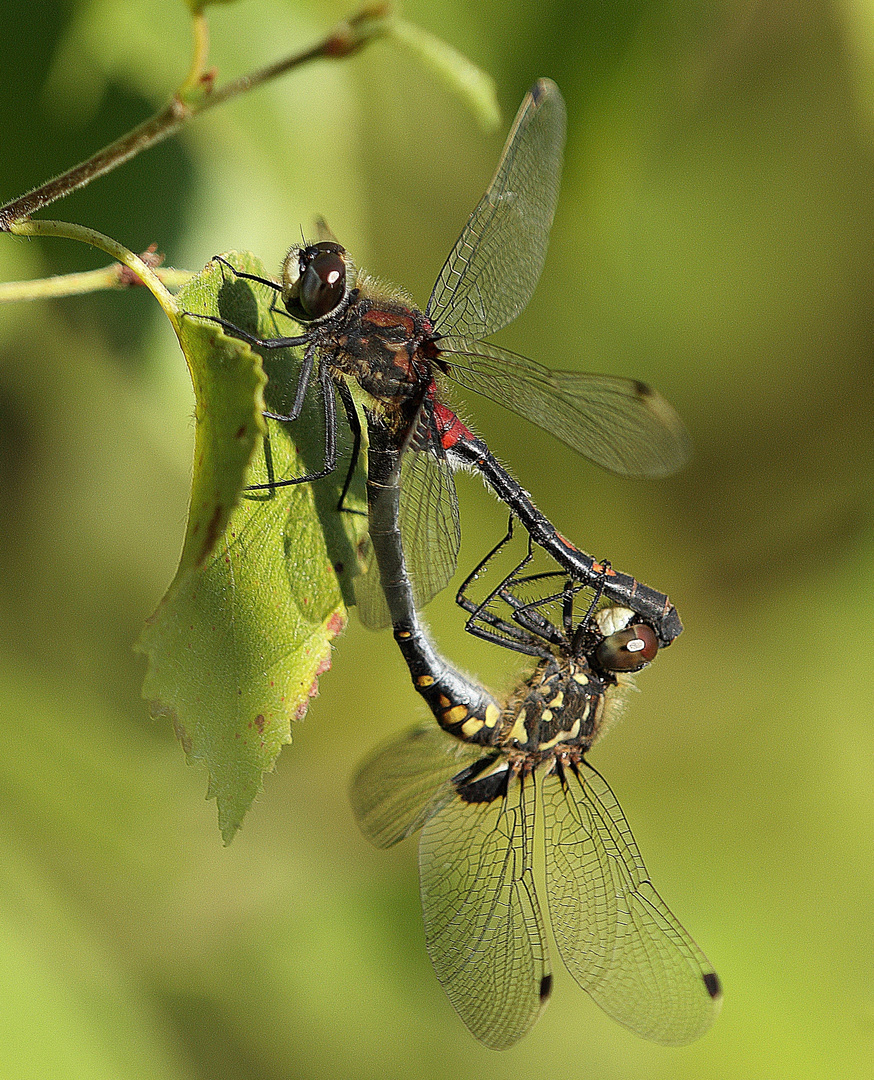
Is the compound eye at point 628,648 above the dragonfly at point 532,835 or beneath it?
above

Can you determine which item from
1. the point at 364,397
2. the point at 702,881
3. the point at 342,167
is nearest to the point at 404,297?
the point at 364,397

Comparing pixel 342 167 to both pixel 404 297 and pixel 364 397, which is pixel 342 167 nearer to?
pixel 404 297

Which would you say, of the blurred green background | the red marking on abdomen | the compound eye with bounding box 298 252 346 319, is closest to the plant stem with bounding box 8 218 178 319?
the compound eye with bounding box 298 252 346 319

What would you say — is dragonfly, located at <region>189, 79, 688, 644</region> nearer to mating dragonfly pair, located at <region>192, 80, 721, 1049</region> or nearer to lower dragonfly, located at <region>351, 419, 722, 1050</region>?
mating dragonfly pair, located at <region>192, 80, 721, 1049</region>

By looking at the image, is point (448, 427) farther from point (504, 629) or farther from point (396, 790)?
point (396, 790)

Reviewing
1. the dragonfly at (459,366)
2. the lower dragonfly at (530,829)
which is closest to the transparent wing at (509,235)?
the dragonfly at (459,366)

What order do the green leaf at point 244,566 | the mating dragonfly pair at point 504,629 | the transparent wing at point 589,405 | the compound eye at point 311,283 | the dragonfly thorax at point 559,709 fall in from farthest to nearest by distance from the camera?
the dragonfly thorax at point 559,709 → the transparent wing at point 589,405 → the mating dragonfly pair at point 504,629 → the compound eye at point 311,283 → the green leaf at point 244,566

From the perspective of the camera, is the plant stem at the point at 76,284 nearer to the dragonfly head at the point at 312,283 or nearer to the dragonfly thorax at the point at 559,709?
the dragonfly head at the point at 312,283
